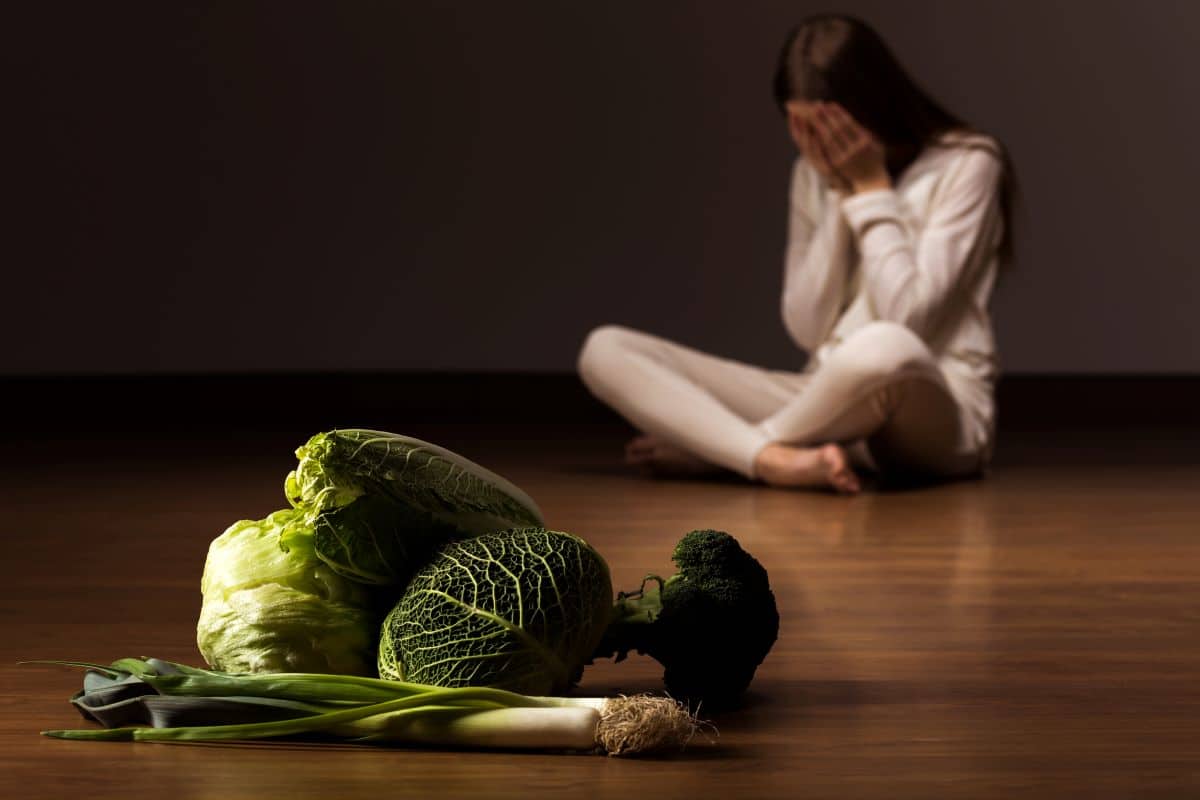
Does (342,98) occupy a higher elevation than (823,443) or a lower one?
higher

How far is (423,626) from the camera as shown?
4.37 ft

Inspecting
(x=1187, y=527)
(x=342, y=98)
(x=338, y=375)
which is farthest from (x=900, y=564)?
(x=342, y=98)

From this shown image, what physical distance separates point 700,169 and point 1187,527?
328 centimetres

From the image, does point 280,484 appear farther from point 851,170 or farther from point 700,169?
point 700,169

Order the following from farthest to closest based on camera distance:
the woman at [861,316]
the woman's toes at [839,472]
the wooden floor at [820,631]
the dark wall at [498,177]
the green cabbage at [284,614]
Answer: the dark wall at [498,177] → the woman at [861,316] → the woman's toes at [839,472] → the green cabbage at [284,614] → the wooden floor at [820,631]

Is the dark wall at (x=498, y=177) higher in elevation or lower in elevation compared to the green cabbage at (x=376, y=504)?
higher

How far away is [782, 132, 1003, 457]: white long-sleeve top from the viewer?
3344mm

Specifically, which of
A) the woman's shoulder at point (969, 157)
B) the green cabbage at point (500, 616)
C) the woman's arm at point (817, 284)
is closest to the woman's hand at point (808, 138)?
the woman's arm at point (817, 284)

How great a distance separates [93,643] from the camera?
1.70 meters

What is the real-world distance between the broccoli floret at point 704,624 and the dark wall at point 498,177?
428 centimetres

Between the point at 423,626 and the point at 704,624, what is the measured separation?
9.8 inches

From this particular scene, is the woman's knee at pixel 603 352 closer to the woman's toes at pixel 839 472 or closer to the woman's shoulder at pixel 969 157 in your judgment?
the woman's toes at pixel 839 472

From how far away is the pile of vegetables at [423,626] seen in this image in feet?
4.24

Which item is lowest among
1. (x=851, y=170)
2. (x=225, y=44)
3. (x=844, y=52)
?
(x=851, y=170)
